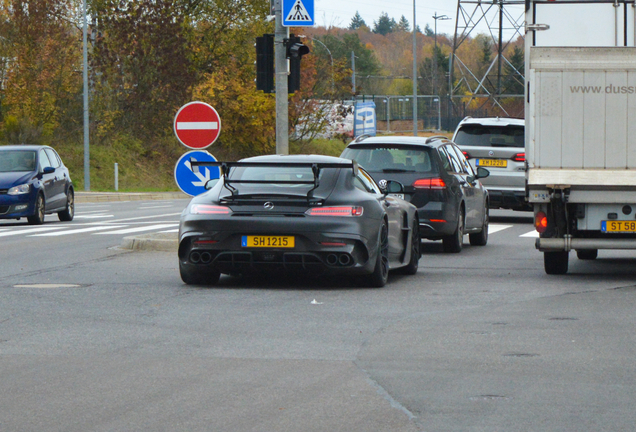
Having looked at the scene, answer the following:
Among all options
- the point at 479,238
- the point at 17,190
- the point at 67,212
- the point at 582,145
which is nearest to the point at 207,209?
the point at 582,145

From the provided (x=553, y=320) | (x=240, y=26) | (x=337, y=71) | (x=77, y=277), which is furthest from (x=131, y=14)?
(x=553, y=320)

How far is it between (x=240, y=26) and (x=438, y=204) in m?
43.0

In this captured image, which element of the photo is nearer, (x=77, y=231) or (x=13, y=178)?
(x=77, y=231)

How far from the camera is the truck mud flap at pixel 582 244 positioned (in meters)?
12.3

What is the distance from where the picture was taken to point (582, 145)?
41.1 feet

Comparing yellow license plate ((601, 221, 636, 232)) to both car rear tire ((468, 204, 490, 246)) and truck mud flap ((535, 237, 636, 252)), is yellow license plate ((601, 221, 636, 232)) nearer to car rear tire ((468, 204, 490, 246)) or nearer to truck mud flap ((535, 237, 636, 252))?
truck mud flap ((535, 237, 636, 252))

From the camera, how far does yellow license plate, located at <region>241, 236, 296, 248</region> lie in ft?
36.8

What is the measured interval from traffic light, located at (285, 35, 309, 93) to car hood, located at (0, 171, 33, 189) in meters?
8.01

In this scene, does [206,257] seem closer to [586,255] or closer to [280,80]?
[280,80]

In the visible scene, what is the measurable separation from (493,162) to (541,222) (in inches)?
403

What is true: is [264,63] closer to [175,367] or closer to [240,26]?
[175,367]

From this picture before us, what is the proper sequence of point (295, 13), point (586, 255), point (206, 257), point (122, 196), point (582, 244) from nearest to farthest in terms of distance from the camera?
point (206, 257) → point (582, 244) → point (586, 255) → point (295, 13) → point (122, 196)

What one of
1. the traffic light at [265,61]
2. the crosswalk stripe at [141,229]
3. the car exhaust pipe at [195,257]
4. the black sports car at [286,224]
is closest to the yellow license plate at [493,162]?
the crosswalk stripe at [141,229]

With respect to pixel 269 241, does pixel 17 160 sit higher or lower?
higher
